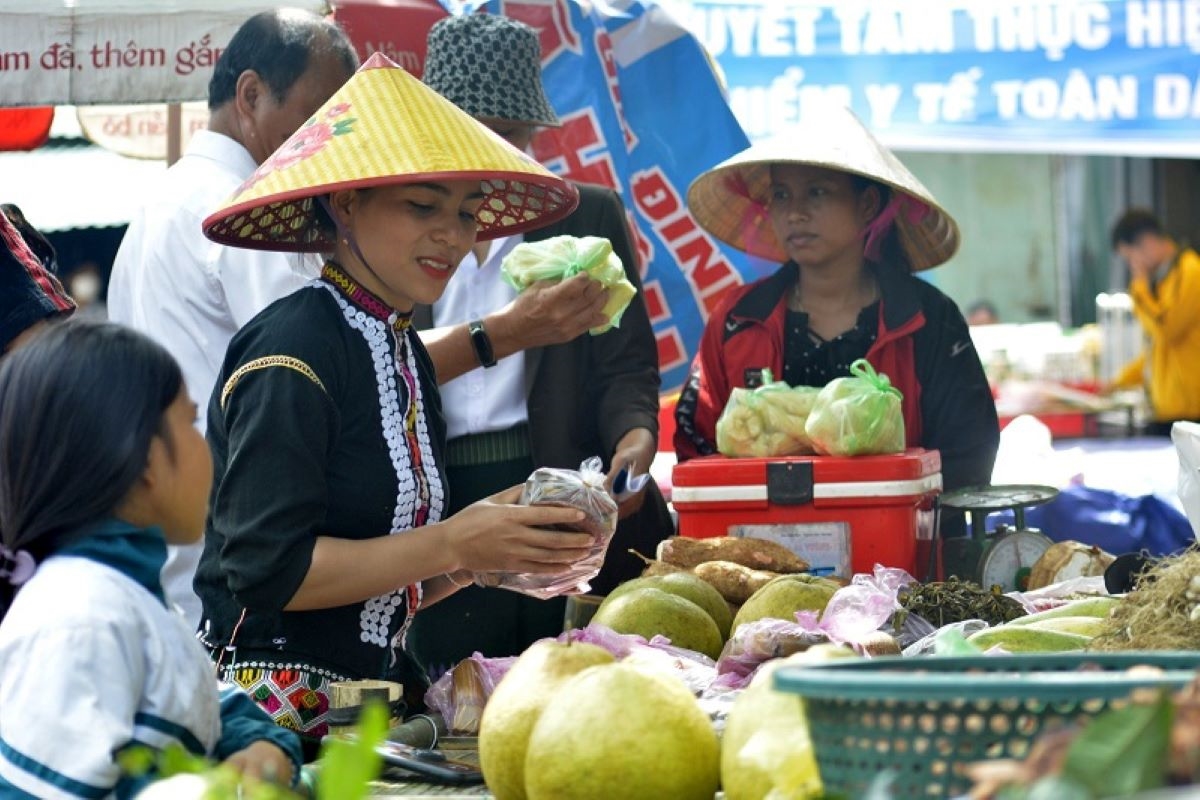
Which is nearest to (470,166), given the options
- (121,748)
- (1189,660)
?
(121,748)

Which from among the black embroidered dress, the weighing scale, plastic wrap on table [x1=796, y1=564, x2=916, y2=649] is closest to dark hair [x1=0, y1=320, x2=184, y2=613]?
the black embroidered dress

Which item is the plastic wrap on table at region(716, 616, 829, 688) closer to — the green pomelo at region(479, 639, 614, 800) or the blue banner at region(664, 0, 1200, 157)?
the green pomelo at region(479, 639, 614, 800)

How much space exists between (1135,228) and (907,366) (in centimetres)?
769

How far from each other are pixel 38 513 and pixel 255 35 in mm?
2065

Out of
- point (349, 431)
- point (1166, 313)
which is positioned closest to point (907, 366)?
point (349, 431)

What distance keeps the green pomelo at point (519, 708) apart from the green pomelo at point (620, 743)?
0.10m

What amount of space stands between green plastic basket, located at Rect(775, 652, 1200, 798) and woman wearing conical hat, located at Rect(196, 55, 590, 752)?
1113 mm

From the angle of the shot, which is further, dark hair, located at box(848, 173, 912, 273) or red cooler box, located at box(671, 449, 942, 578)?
dark hair, located at box(848, 173, 912, 273)

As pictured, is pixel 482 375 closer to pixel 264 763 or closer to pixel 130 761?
pixel 264 763

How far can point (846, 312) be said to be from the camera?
414 centimetres

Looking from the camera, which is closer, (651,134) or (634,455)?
(634,455)

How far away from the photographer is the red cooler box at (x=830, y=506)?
140 inches

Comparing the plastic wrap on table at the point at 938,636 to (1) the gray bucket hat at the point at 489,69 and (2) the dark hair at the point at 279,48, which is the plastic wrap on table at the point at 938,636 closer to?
(1) the gray bucket hat at the point at 489,69

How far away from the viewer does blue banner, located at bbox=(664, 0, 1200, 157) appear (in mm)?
5492
